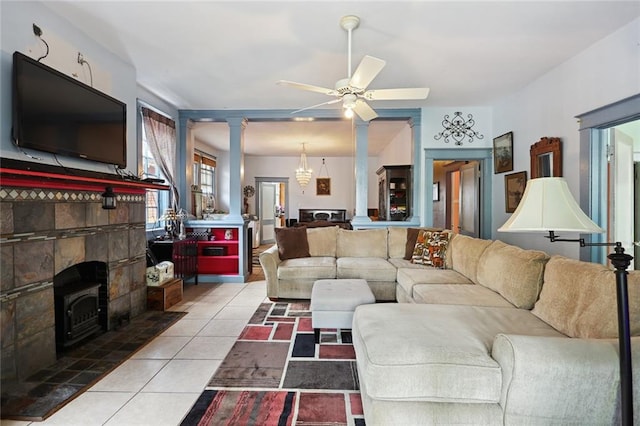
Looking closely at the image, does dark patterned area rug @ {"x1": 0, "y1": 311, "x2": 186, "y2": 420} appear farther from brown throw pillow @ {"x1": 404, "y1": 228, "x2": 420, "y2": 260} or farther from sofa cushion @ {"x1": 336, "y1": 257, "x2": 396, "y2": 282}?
brown throw pillow @ {"x1": 404, "y1": 228, "x2": 420, "y2": 260}

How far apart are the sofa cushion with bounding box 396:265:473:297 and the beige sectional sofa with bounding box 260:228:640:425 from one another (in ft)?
1.92

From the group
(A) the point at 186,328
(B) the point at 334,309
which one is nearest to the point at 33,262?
(A) the point at 186,328

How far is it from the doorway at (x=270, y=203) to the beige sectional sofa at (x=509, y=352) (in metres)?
7.03

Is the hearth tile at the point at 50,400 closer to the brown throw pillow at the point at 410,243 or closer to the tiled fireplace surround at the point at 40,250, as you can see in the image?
the tiled fireplace surround at the point at 40,250

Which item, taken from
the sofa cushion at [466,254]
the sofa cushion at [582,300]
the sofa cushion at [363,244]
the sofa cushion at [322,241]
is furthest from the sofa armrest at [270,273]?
the sofa cushion at [582,300]

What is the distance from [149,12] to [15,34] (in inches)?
34.9

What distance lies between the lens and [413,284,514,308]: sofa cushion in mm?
2385

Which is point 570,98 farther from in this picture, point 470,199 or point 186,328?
point 186,328

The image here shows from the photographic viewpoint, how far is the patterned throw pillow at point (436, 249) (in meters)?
3.70

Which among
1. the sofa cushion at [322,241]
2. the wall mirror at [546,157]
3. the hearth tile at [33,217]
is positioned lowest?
the sofa cushion at [322,241]

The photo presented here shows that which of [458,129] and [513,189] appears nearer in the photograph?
[513,189]

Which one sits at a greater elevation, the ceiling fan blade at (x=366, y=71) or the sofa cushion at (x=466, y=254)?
the ceiling fan blade at (x=366, y=71)

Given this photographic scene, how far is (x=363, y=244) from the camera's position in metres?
4.39

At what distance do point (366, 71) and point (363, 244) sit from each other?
8.48 ft
